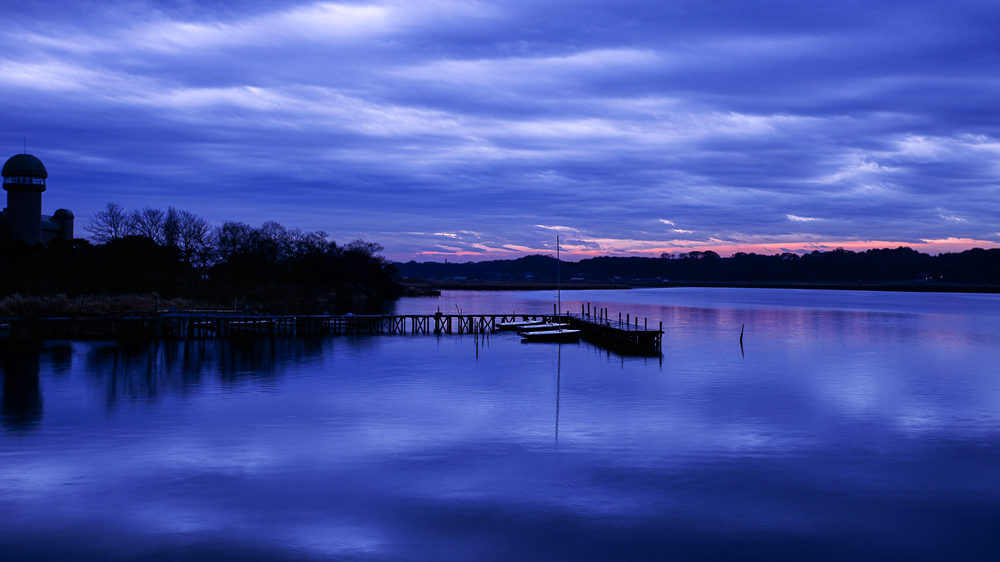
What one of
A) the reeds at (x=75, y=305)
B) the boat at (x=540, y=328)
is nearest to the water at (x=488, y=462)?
the boat at (x=540, y=328)

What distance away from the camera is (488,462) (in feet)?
59.7

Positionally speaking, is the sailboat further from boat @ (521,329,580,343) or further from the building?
the building

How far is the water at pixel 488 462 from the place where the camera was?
42.7 feet

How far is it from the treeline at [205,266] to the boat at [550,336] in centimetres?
3131

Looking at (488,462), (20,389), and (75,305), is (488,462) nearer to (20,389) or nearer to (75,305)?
(20,389)

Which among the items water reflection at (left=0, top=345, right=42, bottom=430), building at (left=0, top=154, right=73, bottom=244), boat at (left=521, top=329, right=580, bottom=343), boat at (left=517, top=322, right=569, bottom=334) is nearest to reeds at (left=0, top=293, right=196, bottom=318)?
water reflection at (left=0, top=345, right=42, bottom=430)

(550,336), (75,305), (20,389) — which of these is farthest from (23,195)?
(550,336)

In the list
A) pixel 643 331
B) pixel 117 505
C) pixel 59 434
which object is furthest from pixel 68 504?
pixel 643 331

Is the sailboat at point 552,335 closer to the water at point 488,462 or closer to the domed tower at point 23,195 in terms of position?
the water at point 488,462

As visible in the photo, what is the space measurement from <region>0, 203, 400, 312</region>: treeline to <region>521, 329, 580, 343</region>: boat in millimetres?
31312

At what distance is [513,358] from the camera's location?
41.8 m

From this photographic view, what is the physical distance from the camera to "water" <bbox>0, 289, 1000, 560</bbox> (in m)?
13.0

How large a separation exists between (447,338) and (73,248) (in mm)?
48451

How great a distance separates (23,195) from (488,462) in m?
98.0
